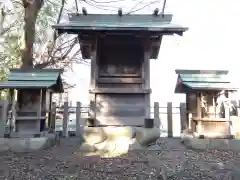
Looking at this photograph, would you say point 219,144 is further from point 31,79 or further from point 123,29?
point 31,79

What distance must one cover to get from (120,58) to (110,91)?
4.36 feet

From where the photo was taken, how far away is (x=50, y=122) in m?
9.11

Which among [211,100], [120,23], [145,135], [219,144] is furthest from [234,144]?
[120,23]

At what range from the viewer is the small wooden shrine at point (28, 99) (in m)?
7.26

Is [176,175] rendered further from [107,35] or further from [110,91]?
[107,35]

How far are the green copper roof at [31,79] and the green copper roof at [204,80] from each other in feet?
12.6

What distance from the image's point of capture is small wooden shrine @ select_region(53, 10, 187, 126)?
7191 millimetres

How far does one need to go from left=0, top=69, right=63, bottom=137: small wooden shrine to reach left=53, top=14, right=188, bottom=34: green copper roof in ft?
5.26

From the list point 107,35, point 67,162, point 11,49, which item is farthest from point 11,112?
point 11,49

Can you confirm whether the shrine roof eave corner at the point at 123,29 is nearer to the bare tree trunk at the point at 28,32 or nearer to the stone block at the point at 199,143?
the stone block at the point at 199,143

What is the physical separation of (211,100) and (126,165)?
3.43 meters

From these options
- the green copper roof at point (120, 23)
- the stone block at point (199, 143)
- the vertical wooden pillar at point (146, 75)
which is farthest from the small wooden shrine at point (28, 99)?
the stone block at point (199, 143)

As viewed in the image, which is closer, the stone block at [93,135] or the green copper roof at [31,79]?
the stone block at [93,135]

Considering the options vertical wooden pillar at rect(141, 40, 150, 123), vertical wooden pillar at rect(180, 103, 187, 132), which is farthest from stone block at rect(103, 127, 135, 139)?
vertical wooden pillar at rect(180, 103, 187, 132)
